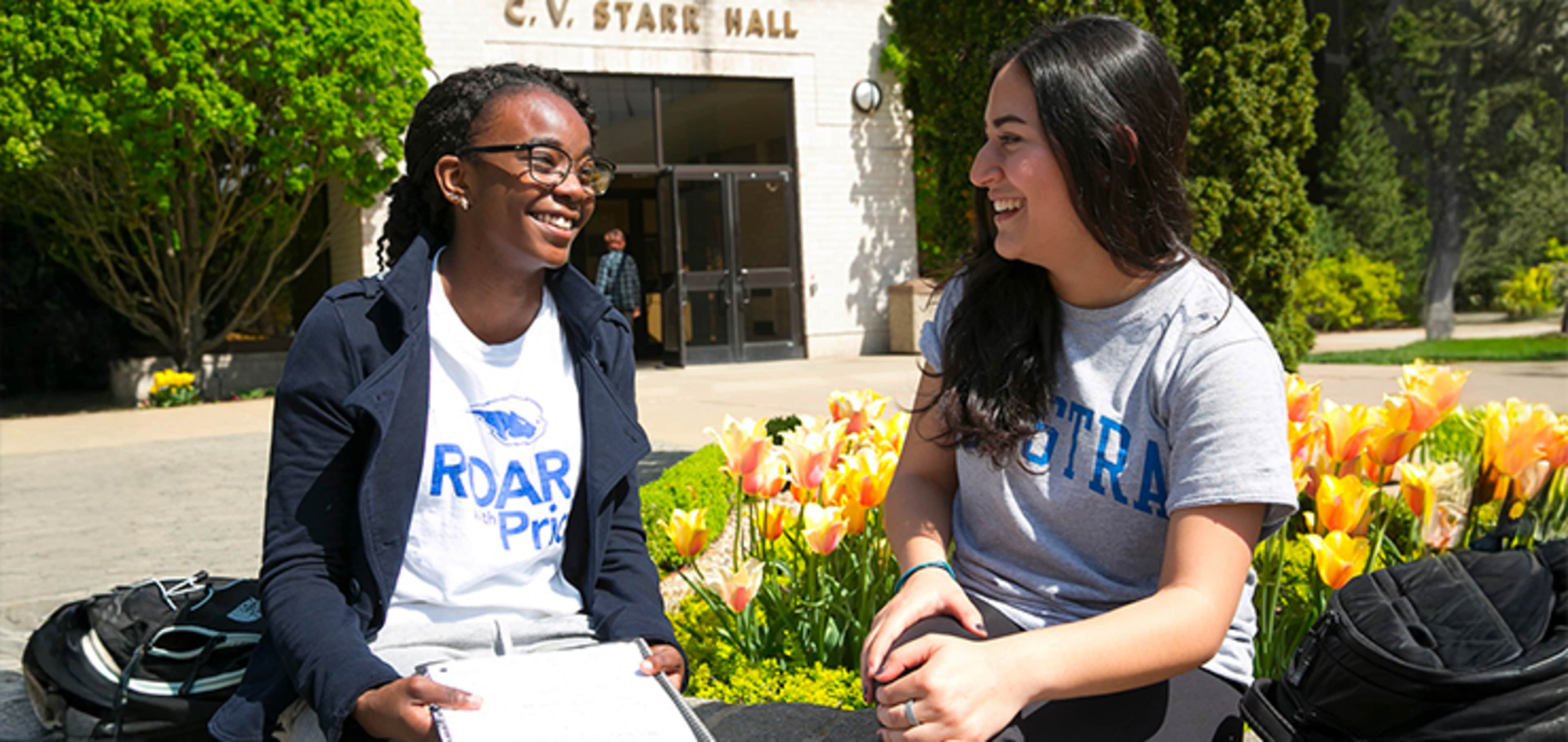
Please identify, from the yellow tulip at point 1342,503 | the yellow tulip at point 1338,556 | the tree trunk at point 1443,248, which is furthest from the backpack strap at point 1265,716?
the tree trunk at point 1443,248

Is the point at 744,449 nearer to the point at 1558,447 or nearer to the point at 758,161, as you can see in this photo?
the point at 1558,447

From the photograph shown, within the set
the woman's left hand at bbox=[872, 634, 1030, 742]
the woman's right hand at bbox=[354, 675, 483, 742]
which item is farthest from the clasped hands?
the woman's right hand at bbox=[354, 675, 483, 742]

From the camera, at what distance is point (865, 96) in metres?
16.1

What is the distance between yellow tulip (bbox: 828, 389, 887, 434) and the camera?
135 inches

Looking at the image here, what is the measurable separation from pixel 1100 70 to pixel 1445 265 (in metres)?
20.8

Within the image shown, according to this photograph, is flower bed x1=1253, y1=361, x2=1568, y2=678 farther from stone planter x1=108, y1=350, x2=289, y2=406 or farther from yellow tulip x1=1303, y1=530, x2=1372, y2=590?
stone planter x1=108, y1=350, x2=289, y2=406

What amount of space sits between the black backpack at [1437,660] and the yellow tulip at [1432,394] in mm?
1079

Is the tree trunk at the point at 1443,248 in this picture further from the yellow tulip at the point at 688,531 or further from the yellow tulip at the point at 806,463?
the yellow tulip at the point at 688,531

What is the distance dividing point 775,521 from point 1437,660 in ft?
5.04

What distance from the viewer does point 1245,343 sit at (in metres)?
1.67

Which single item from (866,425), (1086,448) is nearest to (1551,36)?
(866,425)

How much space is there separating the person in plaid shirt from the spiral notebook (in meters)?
11.1

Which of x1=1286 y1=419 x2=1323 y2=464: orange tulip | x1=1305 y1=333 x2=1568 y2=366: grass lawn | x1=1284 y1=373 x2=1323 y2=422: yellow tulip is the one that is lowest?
x1=1305 y1=333 x2=1568 y2=366: grass lawn

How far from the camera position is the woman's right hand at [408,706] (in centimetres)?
160
